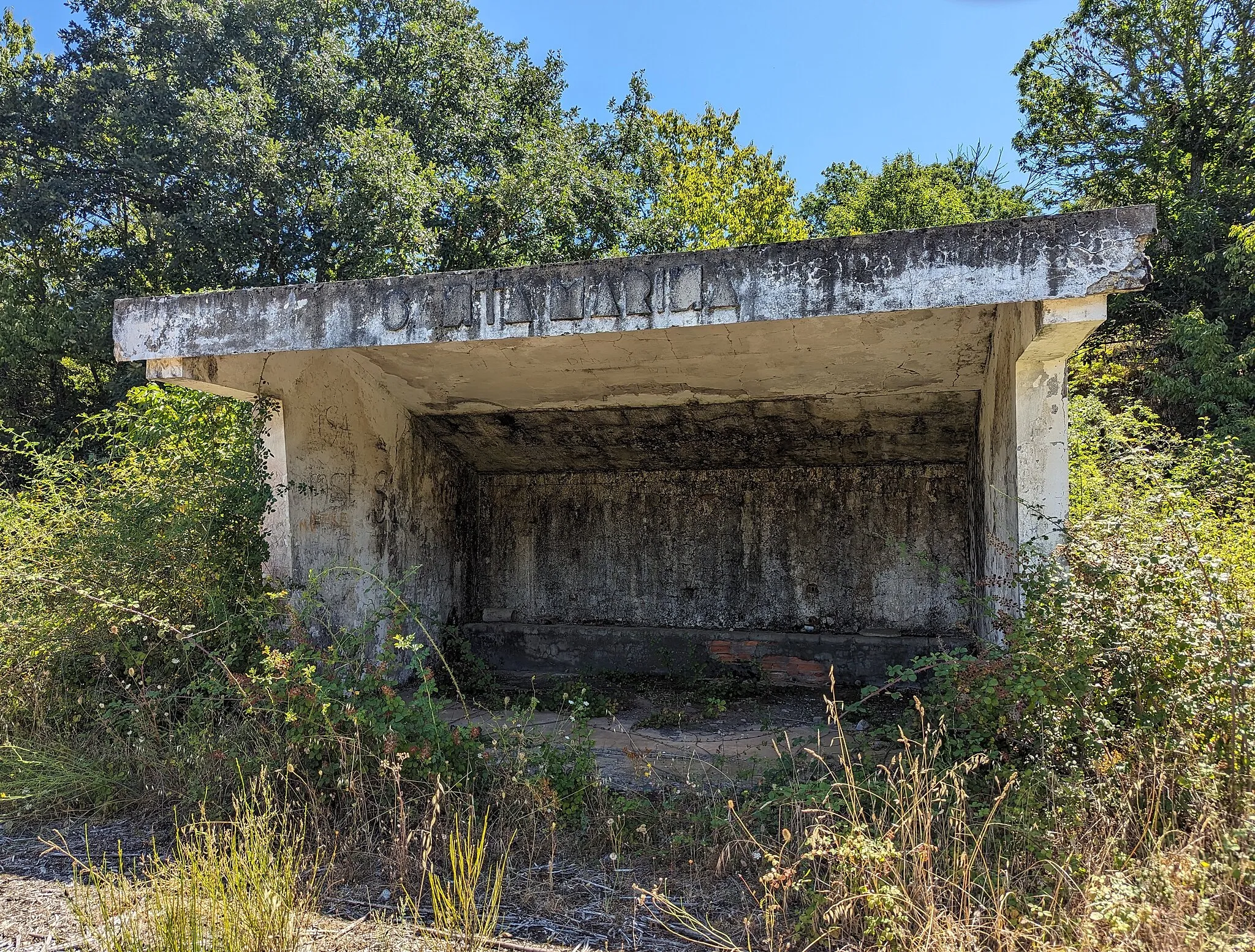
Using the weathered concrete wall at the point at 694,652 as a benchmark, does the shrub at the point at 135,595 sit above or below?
above

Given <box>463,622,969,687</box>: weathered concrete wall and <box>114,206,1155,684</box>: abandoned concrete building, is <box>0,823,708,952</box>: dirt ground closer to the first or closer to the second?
<box>114,206,1155,684</box>: abandoned concrete building

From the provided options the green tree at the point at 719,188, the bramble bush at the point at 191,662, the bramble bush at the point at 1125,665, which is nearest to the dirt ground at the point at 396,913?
the bramble bush at the point at 191,662

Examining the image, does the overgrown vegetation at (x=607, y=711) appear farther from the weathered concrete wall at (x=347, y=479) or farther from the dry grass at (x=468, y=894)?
the weathered concrete wall at (x=347, y=479)

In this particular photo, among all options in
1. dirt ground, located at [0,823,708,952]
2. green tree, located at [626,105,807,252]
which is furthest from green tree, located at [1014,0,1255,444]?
dirt ground, located at [0,823,708,952]

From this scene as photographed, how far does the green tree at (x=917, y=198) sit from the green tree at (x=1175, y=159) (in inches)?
60.9

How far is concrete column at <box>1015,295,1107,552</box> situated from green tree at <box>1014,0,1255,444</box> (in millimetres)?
8369

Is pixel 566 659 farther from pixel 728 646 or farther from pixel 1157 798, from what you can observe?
pixel 1157 798

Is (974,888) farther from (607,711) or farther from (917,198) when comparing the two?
(917,198)

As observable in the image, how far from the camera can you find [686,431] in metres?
7.29

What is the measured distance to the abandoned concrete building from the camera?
402 centimetres

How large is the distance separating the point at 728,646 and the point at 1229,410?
8.08 meters

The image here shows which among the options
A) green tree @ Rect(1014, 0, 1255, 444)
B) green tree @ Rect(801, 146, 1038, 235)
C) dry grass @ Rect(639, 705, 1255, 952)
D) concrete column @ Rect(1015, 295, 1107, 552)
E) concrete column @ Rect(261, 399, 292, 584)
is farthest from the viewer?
green tree @ Rect(801, 146, 1038, 235)

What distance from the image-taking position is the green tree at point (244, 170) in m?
13.0

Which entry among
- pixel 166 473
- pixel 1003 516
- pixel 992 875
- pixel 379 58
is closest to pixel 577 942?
pixel 992 875
